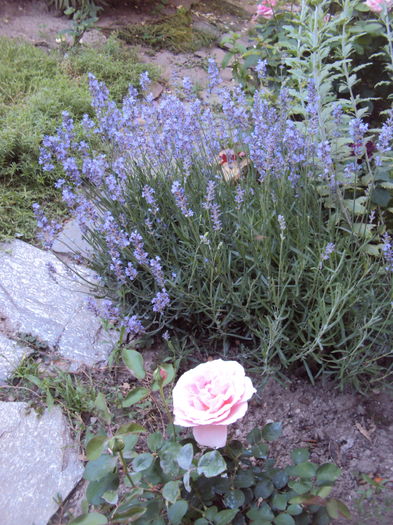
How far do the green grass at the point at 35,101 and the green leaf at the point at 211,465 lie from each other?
187 cm

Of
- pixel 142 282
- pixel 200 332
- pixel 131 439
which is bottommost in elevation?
pixel 200 332

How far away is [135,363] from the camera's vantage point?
1465 mm

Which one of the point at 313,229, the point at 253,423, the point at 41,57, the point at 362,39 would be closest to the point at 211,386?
the point at 253,423

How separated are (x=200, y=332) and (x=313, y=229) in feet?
1.97

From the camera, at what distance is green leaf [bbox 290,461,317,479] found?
1362 mm

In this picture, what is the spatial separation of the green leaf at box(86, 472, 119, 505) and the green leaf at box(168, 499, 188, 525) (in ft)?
0.52

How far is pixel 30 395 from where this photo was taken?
207 cm

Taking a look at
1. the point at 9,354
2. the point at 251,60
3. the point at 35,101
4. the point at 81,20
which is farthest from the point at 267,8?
the point at 9,354

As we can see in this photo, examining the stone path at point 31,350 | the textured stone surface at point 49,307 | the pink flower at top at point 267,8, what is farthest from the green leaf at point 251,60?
the textured stone surface at point 49,307

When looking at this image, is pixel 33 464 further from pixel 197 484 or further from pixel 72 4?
pixel 72 4

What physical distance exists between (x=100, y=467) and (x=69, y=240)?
168 cm

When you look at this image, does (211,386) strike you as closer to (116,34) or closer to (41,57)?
(41,57)

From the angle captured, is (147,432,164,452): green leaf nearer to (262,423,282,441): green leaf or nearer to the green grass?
(262,423,282,441): green leaf

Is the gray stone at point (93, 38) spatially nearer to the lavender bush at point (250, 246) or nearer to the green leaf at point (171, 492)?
the lavender bush at point (250, 246)
